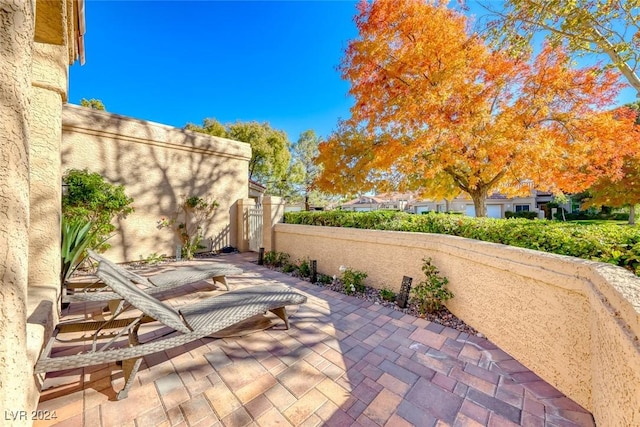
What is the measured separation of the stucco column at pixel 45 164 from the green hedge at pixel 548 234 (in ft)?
16.6

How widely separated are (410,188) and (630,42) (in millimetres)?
5457

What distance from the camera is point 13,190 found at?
50.6 inches

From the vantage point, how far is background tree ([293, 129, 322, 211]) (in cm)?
1955

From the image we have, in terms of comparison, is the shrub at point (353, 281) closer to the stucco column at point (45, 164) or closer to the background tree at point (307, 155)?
the stucco column at point (45, 164)

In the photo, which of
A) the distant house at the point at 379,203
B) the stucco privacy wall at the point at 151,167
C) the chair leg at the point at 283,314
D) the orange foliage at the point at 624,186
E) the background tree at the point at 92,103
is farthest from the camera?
the distant house at the point at 379,203

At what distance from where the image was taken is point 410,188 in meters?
8.75

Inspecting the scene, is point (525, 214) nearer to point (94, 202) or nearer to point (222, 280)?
point (222, 280)

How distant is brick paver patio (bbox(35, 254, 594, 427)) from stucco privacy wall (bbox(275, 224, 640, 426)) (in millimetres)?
216

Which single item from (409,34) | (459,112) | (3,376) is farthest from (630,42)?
(3,376)

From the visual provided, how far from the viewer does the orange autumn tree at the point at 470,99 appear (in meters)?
5.42

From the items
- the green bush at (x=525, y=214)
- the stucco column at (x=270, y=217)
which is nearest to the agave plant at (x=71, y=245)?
the stucco column at (x=270, y=217)

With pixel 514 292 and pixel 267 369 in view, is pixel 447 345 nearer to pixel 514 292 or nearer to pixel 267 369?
pixel 514 292

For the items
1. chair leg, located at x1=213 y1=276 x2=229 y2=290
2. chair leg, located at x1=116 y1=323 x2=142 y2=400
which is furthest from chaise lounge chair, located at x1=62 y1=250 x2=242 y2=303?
chair leg, located at x1=116 y1=323 x2=142 y2=400

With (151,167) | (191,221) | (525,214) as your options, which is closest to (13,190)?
(151,167)
